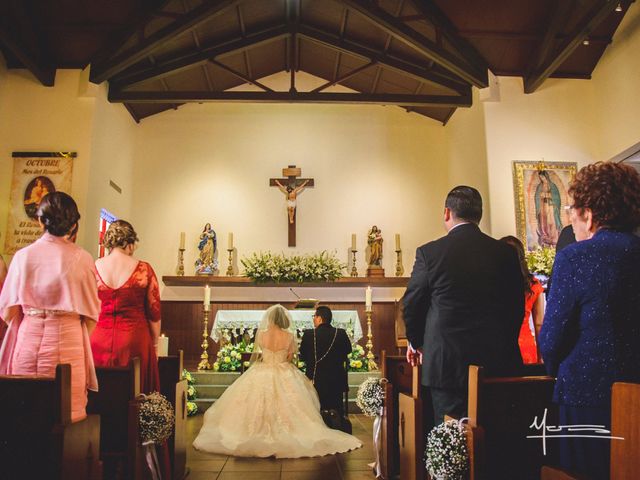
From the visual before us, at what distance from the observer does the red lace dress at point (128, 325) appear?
11.4 feet

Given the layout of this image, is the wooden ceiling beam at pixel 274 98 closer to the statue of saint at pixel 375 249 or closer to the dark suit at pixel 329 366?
the statue of saint at pixel 375 249

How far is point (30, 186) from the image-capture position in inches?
300

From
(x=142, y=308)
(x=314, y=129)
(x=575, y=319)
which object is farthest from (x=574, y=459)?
(x=314, y=129)

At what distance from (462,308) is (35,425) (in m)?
1.77

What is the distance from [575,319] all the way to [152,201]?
961cm

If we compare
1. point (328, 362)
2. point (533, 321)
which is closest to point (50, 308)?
point (533, 321)

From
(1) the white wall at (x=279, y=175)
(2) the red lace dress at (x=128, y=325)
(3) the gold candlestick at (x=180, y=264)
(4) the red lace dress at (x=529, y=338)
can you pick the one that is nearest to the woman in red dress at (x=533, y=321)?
(4) the red lace dress at (x=529, y=338)

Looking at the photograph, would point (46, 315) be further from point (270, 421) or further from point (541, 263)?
point (541, 263)

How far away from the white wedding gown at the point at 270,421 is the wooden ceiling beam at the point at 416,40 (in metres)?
4.84

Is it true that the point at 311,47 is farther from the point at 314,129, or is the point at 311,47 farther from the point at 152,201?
the point at 152,201

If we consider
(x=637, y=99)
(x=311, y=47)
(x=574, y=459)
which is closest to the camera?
(x=574, y=459)

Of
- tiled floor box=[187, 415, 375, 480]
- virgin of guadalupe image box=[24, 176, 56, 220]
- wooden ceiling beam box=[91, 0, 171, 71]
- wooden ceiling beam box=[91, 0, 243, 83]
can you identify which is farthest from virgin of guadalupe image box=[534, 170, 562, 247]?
virgin of guadalupe image box=[24, 176, 56, 220]

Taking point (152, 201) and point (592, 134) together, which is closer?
point (592, 134)

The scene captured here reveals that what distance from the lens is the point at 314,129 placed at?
10664 mm
